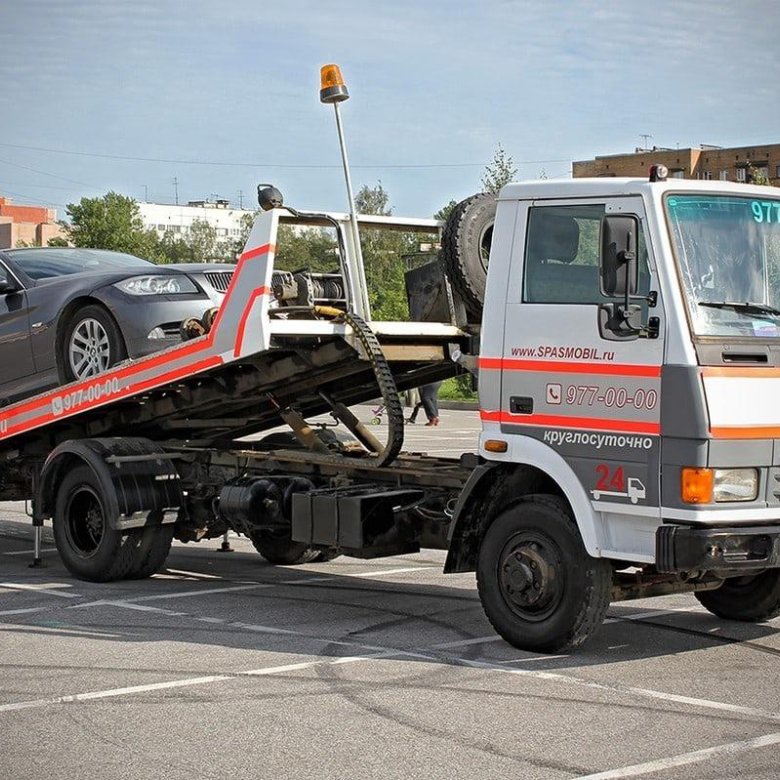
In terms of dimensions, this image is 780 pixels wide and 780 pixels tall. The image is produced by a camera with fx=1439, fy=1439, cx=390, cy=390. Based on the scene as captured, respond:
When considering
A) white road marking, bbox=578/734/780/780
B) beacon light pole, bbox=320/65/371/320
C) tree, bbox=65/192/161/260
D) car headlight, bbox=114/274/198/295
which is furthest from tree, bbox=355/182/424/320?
tree, bbox=65/192/161/260

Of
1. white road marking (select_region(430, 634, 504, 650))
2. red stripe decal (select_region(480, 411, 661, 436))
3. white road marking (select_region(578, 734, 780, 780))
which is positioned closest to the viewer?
white road marking (select_region(578, 734, 780, 780))

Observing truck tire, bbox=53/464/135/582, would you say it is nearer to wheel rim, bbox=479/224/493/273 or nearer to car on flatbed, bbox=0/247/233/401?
car on flatbed, bbox=0/247/233/401

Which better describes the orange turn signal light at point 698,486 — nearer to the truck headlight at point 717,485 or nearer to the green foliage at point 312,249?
the truck headlight at point 717,485

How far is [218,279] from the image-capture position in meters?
10.7

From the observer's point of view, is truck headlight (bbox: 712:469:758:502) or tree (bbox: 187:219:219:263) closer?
truck headlight (bbox: 712:469:758:502)

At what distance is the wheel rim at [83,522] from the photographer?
10602 mm

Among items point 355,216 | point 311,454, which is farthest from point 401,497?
point 355,216

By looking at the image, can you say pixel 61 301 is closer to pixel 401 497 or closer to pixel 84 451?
pixel 84 451

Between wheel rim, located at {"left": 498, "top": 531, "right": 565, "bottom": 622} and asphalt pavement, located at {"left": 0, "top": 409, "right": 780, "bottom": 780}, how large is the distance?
282 mm

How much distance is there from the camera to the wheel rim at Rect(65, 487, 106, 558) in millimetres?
10602

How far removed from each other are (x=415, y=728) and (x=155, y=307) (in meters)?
4.88

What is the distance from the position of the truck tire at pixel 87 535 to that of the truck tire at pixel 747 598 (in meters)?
4.10

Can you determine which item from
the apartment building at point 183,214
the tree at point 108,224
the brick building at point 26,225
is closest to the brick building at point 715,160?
the tree at point 108,224

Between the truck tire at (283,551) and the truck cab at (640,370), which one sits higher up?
the truck cab at (640,370)
